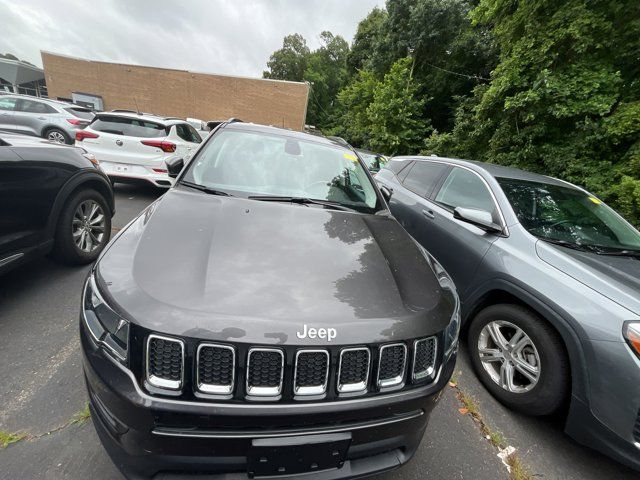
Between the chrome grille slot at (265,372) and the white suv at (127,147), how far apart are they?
5.22 meters

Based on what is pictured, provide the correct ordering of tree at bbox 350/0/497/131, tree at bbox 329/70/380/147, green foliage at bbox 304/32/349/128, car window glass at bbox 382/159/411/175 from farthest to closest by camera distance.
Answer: green foliage at bbox 304/32/349/128 → tree at bbox 329/70/380/147 → tree at bbox 350/0/497/131 → car window glass at bbox 382/159/411/175

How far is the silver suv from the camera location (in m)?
9.95

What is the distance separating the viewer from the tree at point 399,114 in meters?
15.9

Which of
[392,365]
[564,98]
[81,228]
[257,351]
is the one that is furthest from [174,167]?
[564,98]

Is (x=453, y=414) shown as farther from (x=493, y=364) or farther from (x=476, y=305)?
(x=476, y=305)

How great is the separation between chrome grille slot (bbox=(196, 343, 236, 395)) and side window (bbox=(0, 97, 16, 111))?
1382 centimetres

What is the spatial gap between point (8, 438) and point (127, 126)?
5412 mm

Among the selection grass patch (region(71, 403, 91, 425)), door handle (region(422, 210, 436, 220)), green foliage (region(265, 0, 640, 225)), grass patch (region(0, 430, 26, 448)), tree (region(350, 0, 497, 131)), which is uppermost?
tree (region(350, 0, 497, 131))

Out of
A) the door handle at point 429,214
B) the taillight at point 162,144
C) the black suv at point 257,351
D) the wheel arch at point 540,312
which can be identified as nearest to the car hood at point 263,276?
the black suv at point 257,351

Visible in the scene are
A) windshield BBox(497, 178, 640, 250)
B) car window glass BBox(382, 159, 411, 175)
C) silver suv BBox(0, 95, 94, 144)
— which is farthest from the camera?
silver suv BBox(0, 95, 94, 144)

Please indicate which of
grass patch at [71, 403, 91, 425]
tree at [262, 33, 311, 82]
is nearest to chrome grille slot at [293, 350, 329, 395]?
grass patch at [71, 403, 91, 425]

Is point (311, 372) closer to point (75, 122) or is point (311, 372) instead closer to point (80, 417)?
point (80, 417)

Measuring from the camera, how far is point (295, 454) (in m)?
1.17

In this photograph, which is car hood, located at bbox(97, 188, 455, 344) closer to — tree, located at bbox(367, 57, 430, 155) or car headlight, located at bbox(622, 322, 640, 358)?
car headlight, located at bbox(622, 322, 640, 358)
